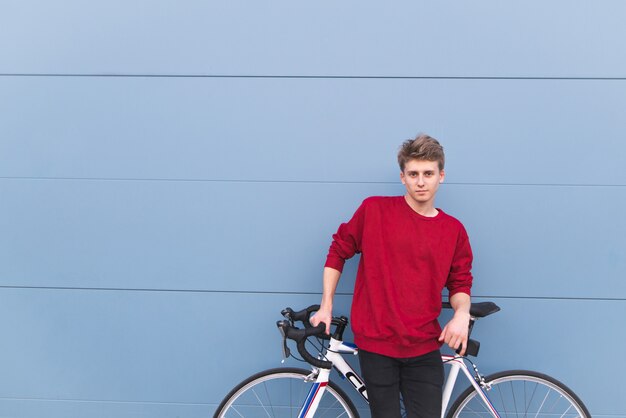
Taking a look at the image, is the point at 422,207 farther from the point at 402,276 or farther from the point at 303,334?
the point at 303,334

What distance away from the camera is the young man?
6.75 feet

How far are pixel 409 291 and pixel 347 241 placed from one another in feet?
1.12

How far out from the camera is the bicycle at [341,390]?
2.23 m

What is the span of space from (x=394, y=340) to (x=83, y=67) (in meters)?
2.00

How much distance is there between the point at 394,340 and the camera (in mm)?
2072

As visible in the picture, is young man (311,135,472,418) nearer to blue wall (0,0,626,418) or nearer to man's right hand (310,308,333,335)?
man's right hand (310,308,333,335)

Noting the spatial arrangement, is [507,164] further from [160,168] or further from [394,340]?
[160,168]

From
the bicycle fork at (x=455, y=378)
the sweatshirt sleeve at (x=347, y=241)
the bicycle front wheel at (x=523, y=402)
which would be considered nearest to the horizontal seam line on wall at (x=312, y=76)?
the sweatshirt sleeve at (x=347, y=241)

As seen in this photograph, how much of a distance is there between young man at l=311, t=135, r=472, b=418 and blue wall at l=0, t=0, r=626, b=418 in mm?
385

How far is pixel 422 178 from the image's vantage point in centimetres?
204

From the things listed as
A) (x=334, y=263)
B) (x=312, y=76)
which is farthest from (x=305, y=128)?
(x=334, y=263)

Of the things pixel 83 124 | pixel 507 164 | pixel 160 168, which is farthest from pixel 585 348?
pixel 83 124

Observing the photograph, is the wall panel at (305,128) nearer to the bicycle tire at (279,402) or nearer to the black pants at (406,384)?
the black pants at (406,384)

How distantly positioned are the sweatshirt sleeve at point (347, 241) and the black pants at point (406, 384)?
0.40 meters
